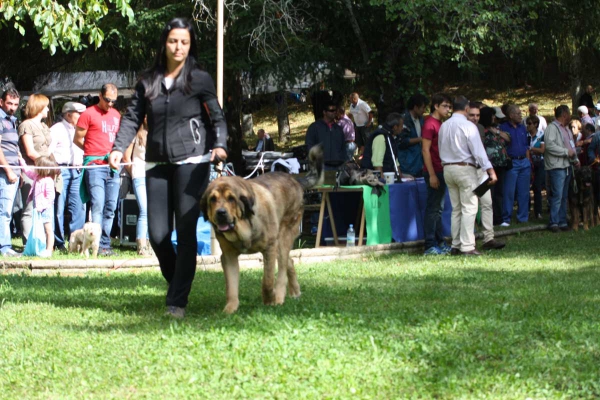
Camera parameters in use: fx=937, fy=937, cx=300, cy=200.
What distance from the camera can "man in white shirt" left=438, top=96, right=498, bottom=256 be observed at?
12.0 metres

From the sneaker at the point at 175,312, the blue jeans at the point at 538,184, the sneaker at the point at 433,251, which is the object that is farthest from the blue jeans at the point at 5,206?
the blue jeans at the point at 538,184

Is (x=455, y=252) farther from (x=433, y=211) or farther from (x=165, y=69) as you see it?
(x=165, y=69)

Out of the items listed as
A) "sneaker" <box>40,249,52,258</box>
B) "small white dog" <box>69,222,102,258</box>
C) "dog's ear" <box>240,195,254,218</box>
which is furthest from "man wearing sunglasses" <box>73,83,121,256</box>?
"dog's ear" <box>240,195,254,218</box>

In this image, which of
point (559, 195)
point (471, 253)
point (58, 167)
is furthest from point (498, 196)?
point (58, 167)

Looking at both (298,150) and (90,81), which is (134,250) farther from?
(90,81)

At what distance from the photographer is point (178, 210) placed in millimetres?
7086

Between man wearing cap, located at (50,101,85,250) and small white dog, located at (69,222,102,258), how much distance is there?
773 mm

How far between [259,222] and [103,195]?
5931 mm

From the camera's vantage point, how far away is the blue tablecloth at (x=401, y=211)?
1374 centimetres

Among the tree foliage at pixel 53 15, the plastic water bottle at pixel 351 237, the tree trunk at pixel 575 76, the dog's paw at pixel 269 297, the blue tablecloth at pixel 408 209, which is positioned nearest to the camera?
the dog's paw at pixel 269 297

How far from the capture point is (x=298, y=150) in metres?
19.8

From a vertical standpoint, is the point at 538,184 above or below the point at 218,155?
below

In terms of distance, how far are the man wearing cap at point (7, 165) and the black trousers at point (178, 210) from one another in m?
5.48

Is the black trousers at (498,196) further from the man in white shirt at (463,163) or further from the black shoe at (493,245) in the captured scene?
the man in white shirt at (463,163)
